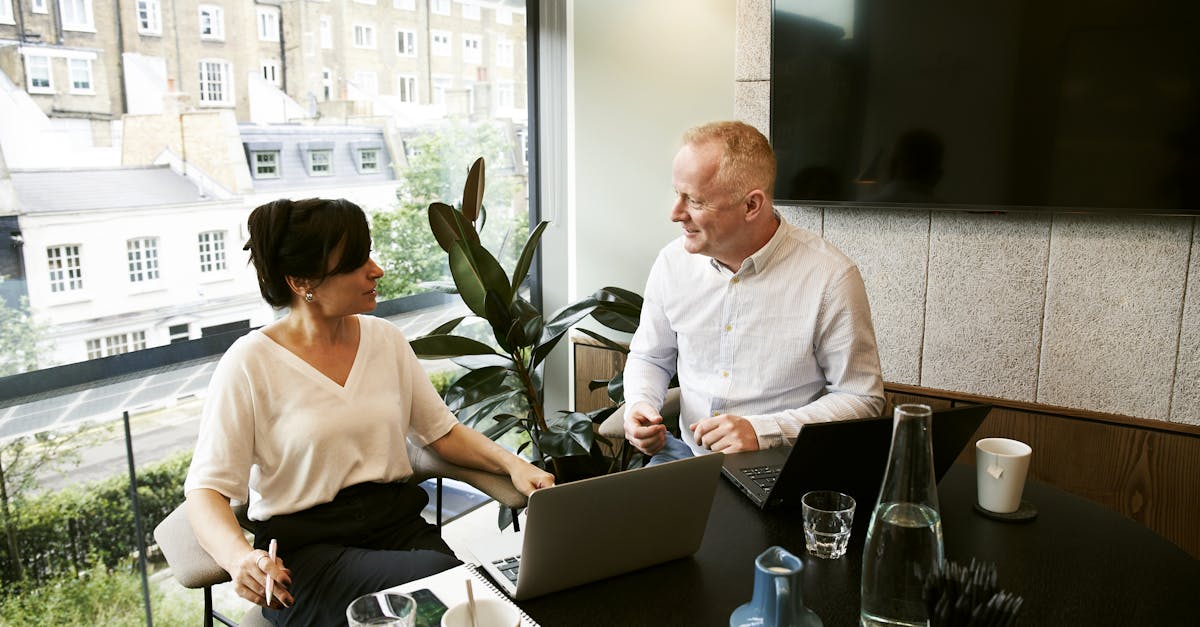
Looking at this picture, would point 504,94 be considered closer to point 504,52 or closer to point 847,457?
point 504,52

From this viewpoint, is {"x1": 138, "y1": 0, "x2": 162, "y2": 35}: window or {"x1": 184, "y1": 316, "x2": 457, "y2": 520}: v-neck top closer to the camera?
{"x1": 184, "y1": 316, "x2": 457, "y2": 520}: v-neck top

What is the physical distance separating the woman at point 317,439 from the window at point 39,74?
749 mm

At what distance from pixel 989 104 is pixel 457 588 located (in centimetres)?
215

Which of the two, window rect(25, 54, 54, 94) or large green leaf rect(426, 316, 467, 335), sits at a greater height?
window rect(25, 54, 54, 94)

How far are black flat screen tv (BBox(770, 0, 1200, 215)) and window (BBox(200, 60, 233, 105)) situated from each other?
1.69 meters

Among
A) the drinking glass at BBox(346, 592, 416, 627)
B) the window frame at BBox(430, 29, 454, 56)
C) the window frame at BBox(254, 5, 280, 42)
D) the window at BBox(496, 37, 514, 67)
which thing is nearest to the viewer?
the drinking glass at BBox(346, 592, 416, 627)

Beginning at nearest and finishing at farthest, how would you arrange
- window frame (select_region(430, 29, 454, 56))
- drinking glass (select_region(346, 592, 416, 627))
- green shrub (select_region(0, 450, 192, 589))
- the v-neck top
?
drinking glass (select_region(346, 592, 416, 627)), the v-neck top, green shrub (select_region(0, 450, 192, 589)), window frame (select_region(430, 29, 454, 56))

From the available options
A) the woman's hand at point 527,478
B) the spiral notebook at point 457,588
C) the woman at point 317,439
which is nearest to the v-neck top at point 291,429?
the woman at point 317,439

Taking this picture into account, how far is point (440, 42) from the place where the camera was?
3.19 m

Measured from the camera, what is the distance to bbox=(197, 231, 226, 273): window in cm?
245

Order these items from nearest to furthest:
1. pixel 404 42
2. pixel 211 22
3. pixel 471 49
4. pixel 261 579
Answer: pixel 261 579
pixel 211 22
pixel 404 42
pixel 471 49

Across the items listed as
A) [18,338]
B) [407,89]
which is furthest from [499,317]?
[18,338]

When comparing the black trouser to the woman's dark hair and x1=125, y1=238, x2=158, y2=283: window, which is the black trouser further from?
x1=125, y1=238, x2=158, y2=283: window

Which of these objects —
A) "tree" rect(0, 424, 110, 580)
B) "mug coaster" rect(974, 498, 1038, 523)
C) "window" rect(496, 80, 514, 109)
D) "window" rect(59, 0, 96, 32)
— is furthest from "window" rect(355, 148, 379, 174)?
"mug coaster" rect(974, 498, 1038, 523)
